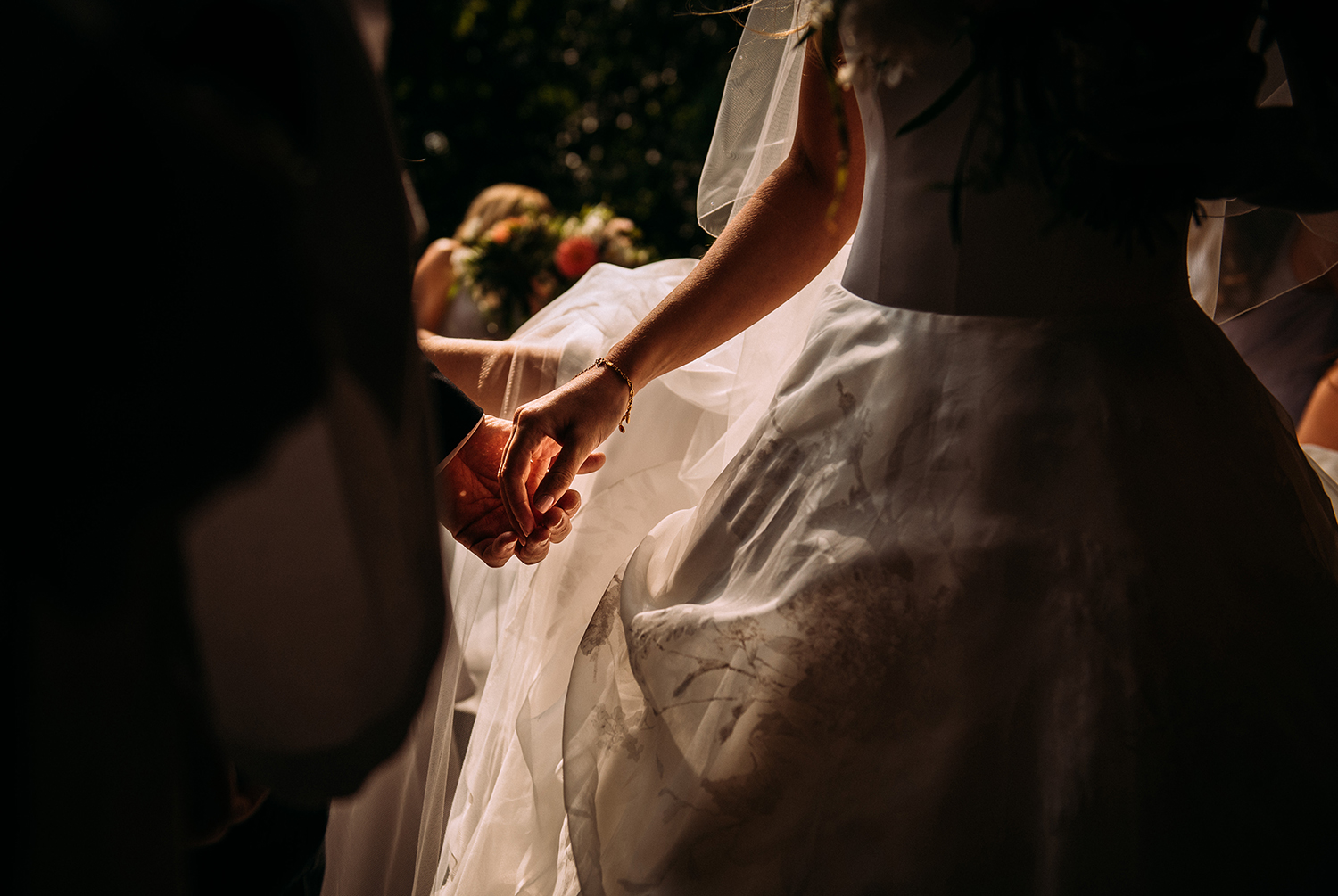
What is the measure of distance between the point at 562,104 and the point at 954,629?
7.61 meters

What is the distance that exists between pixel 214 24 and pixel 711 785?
0.68m

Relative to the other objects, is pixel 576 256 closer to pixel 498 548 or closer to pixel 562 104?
pixel 498 548

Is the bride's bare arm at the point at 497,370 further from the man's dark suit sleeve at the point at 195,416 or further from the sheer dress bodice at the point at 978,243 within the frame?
the man's dark suit sleeve at the point at 195,416

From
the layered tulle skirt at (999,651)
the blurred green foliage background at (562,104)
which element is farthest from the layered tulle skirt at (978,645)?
the blurred green foliage background at (562,104)

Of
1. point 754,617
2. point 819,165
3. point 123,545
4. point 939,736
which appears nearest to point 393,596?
point 123,545

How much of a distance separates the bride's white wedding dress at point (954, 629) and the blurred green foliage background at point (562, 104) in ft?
20.4

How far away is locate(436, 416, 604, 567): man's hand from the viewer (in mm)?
1085

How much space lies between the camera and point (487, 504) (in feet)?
3.84

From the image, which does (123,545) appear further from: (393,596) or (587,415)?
(587,415)

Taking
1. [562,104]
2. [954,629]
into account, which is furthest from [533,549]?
[562,104]

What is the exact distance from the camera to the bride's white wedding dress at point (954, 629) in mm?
680

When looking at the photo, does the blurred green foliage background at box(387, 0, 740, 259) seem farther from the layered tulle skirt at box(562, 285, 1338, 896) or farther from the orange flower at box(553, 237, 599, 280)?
the layered tulle skirt at box(562, 285, 1338, 896)

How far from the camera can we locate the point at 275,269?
1.60 feet

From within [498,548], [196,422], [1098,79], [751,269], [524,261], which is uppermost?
[1098,79]
